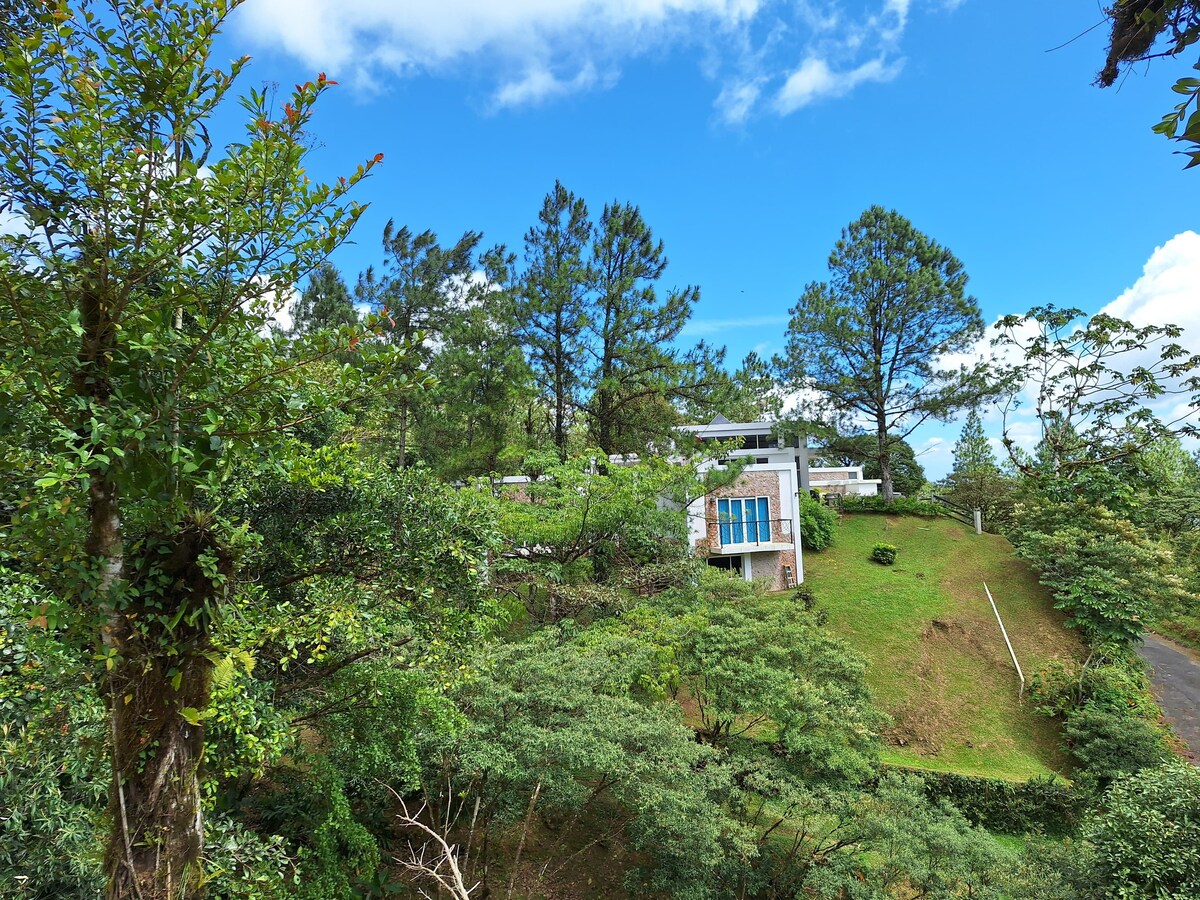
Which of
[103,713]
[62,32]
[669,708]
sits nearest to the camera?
[62,32]

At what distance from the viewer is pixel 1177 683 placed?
49.6 feet

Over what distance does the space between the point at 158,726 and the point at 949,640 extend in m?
17.7

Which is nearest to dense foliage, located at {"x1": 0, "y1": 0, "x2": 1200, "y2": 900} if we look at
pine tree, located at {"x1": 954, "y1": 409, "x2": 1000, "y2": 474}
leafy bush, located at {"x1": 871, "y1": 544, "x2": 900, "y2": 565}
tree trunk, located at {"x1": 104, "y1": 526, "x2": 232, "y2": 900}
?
tree trunk, located at {"x1": 104, "y1": 526, "x2": 232, "y2": 900}

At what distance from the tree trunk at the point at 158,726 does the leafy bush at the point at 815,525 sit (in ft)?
64.3

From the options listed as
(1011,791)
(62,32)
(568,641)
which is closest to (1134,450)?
(62,32)

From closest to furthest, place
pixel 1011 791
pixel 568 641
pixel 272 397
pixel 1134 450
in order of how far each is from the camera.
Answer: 1. pixel 272 397
2. pixel 1134 450
3. pixel 568 641
4. pixel 1011 791

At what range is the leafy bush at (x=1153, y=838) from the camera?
580 cm

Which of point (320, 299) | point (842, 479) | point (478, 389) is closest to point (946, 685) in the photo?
point (478, 389)

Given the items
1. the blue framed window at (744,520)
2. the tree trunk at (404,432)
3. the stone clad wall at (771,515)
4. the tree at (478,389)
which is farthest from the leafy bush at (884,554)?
the tree trunk at (404,432)

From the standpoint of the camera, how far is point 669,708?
27.0 feet

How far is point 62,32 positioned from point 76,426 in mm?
1430

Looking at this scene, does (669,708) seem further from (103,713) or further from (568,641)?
(103,713)

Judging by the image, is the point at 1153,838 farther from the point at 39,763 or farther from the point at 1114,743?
the point at 39,763

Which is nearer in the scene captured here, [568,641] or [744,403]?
[568,641]
